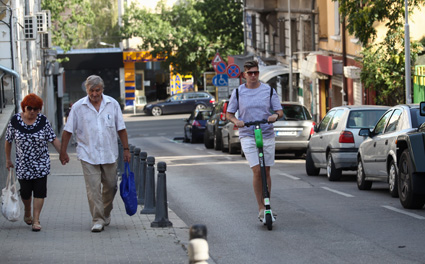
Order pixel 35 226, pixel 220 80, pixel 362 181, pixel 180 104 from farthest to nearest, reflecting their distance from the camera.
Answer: pixel 180 104 < pixel 220 80 < pixel 362 181 < pixel 35 226

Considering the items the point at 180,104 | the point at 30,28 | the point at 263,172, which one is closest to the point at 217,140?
the point at 30,28

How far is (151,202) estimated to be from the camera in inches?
463

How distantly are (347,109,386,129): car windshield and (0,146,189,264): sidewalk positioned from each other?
6053 mm

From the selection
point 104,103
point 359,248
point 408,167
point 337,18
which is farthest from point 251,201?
point 337,18

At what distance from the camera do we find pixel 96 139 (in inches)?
400

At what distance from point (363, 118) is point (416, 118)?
4.29 m

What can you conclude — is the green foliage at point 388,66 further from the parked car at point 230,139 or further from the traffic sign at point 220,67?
the traffic sign at point 220,67

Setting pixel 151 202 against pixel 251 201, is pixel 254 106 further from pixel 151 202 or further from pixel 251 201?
pixel 251 201

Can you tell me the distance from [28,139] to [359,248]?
3889mm

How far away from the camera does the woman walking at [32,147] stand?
33.5 feet

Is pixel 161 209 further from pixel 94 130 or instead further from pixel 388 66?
pixel 388 66

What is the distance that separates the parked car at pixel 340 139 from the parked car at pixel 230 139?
7.37 meters

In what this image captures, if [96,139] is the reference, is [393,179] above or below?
below

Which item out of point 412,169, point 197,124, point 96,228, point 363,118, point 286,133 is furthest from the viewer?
point 197,124
